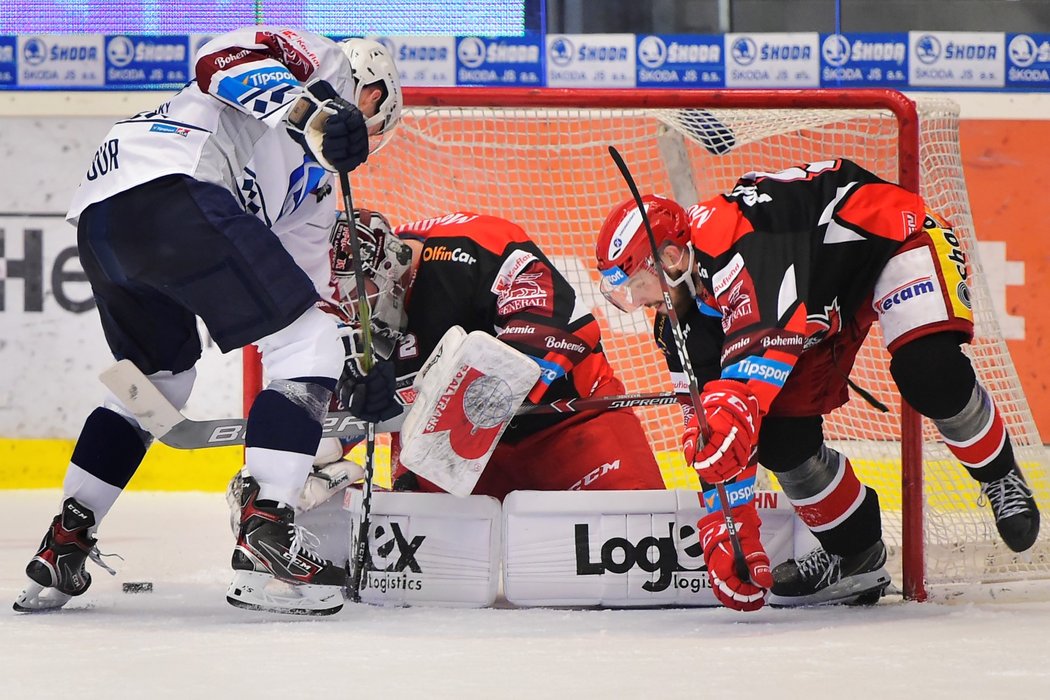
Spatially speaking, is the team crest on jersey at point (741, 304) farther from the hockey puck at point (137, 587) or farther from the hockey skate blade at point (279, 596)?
the hockey puck at point (137, 587)

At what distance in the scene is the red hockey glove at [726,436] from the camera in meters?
2.02

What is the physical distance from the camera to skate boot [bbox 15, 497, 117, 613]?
2.21 m

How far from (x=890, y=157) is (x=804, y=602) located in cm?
147

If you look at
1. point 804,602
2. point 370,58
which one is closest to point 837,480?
point 804,602

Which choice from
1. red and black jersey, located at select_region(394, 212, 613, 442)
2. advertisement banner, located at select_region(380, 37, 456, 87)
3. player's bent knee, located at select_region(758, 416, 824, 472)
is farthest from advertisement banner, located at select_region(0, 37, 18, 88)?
player's bent knee, located at select_region(758, 416, 824, 472)

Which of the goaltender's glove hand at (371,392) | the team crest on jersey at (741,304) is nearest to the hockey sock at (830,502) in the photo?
the team crest on jersey at (741,304)

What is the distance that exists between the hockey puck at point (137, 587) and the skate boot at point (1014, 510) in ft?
5.21

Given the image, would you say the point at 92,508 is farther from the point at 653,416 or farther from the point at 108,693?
the point at 653,416

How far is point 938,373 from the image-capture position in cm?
222

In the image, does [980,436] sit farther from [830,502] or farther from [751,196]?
[751,196]

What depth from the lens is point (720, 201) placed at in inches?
90.0

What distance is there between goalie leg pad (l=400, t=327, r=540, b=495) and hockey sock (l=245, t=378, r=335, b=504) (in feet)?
0.99

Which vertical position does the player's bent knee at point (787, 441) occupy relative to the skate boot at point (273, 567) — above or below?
above

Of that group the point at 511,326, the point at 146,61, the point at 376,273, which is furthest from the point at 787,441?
the point at 146,61
